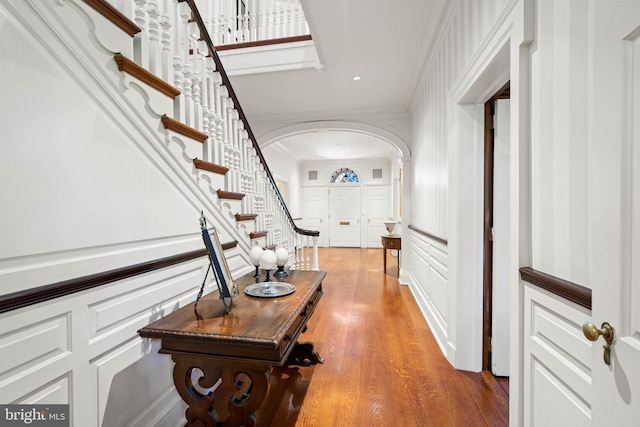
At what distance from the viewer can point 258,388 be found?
1.19 meters

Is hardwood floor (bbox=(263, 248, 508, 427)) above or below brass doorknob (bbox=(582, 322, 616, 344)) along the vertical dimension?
below

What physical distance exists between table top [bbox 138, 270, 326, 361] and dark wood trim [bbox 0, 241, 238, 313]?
0.80 feet

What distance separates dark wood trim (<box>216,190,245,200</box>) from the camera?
1859 mm

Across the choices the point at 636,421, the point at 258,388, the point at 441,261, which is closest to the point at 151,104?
the point at 258,388

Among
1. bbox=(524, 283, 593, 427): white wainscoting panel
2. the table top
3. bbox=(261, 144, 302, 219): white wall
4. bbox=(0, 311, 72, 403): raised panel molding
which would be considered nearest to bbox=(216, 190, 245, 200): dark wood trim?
the table top

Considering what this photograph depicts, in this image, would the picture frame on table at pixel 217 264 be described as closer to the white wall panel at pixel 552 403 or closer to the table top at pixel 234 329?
the table top at pixel 234 329

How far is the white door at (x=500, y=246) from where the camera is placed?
1986mm

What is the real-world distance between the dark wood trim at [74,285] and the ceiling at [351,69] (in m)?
2.22

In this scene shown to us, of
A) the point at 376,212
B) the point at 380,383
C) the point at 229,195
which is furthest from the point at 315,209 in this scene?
the point at 380,383

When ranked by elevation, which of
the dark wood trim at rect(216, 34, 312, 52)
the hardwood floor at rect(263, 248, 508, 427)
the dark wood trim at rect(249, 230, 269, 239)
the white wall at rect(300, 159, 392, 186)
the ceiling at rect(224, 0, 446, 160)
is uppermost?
the dark wood trim at rect(216, 34, 312, 52)

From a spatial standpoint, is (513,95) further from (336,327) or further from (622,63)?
(336,327)

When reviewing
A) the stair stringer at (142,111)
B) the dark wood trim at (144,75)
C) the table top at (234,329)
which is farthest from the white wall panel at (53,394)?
the dark wood trim at (144,75)

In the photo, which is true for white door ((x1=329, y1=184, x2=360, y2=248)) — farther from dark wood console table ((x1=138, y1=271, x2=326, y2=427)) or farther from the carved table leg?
the carved table leg

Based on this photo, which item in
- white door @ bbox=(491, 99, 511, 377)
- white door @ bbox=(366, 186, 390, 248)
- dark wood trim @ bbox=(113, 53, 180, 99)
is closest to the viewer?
dark wood trim @ bbox=(113, 53, 180, 99)
